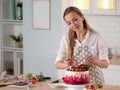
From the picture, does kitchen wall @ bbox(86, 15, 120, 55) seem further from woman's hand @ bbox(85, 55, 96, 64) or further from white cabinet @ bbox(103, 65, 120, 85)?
woman's hand @ bbox(85, 55, 96, 64)

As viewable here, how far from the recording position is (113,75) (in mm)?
4281

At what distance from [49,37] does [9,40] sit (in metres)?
1.11

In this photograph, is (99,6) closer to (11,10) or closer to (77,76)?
(11,10)

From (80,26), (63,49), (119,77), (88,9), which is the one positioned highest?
(88,9)

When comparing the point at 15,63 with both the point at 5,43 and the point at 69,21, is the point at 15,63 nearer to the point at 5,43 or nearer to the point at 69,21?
the point at 5,43

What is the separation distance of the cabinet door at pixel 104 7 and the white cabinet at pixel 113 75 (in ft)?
2.58

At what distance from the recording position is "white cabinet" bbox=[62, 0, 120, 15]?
4.50 meters

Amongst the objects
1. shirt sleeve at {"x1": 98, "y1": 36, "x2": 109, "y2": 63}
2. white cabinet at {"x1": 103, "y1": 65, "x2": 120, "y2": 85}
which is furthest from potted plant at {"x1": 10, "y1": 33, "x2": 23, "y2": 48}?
shirt sleeve at {"x1": 98, "y1": 36, "x2": 109, "y2": 63}

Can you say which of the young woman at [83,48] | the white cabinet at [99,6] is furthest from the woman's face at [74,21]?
the white cabinet at [99,6]

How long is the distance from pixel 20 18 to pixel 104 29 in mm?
1510

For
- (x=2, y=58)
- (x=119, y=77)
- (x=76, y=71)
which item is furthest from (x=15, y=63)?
(x=76, y=71)

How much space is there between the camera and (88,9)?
4715mm

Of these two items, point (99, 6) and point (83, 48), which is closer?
point (83, 48)

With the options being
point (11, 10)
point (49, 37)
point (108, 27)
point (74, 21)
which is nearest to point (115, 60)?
point (108, 27)
